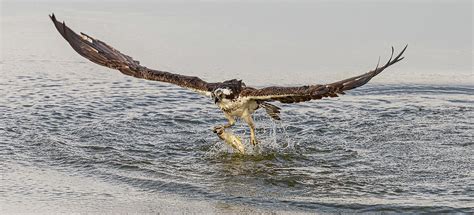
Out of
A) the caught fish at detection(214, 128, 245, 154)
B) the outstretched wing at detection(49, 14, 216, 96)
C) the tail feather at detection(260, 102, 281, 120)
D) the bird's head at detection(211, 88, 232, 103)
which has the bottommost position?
the caught fish at detection(214, 128, 245, 154)

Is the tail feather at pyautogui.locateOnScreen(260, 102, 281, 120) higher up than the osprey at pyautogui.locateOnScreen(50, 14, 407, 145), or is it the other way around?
the osprey at pyautogui.locateOnScreen(50, 14, 407, 145)

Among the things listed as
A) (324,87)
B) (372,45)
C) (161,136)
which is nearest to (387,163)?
(324,87)

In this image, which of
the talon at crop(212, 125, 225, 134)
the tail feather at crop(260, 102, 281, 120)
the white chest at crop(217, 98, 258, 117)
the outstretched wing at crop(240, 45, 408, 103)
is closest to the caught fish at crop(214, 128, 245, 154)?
the talon at crop(212, 125, 225, 134)

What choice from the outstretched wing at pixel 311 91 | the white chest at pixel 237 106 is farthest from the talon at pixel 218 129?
the outstretched wing at pixel 311 91

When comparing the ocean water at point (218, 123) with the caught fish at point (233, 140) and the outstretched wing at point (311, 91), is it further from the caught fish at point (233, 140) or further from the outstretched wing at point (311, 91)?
the outstretched wing at point (311, 91)

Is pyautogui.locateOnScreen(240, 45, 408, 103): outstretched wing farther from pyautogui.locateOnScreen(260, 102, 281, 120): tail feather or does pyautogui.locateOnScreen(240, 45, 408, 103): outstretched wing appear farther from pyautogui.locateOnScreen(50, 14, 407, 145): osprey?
pyautogui.locateOnScreen(260, 102, 281, 120): tail feather

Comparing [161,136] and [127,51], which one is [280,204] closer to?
[161,136]

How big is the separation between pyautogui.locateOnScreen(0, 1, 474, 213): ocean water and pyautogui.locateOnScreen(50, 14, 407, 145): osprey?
0.66 m

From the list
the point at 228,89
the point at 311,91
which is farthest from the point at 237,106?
the point at 311,91

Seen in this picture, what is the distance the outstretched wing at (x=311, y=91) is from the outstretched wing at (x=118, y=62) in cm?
80

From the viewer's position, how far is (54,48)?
18453 mm

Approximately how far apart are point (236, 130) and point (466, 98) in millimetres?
4006

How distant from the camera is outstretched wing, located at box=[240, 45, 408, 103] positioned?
9.54 metres

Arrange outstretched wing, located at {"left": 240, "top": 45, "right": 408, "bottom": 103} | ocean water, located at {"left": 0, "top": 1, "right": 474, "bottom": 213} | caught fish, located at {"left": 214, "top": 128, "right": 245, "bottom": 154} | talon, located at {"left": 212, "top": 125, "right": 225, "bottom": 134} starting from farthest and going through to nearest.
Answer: caught fish, located at {"left": 214, "top": 128, "right": 245, "bottom": 154}, talon, located at {"left": 212, "top": 125, "right": 225, "bottom": 134}, outstretched wing, located at {"left": 240, "top": 45, "right": 408, "bottom": 103}, ocean water, located at {"left": 0, "top": 1, "right": 474, "bottom": 213}
